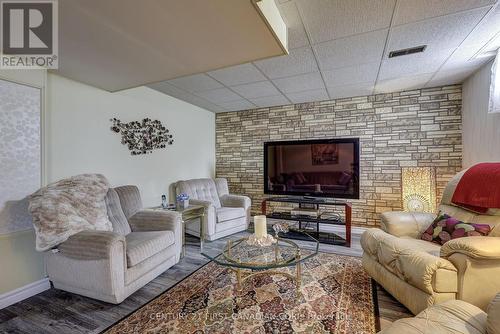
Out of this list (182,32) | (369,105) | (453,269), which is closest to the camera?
(453,269)

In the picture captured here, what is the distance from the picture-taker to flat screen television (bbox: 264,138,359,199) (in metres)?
3.64

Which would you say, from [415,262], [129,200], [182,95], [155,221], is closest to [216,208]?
[155,221]

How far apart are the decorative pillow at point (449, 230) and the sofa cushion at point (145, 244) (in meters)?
2.53

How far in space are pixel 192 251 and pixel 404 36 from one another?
3.32 meters

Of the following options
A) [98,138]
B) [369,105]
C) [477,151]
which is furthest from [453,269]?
[98,138]

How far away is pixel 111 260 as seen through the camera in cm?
171

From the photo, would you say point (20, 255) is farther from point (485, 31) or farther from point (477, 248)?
point (485, 31)

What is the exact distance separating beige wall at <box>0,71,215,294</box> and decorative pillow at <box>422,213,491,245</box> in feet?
11.2

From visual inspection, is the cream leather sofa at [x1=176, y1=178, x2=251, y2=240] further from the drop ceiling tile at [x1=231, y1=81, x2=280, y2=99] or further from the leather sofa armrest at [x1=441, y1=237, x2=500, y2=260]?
the leather sofa armrest at [x1=441, y1=237, x2=500, y2=260]

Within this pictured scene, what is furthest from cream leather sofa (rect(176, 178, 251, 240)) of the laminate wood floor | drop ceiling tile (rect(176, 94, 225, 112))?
drop ceiling tile (rect(176, 94, 225, 112))

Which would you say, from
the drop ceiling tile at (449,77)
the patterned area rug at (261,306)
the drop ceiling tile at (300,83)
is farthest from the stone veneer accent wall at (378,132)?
the patterned area rug at (261,306)

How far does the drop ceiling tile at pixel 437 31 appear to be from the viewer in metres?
1.78

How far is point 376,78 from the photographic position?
3.00m

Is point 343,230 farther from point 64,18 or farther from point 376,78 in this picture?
point 64,18
